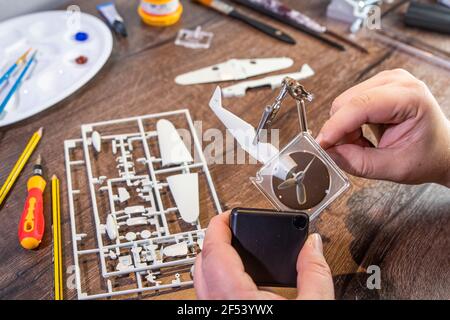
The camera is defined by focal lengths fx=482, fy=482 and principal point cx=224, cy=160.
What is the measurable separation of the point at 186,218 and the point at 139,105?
0.28 m

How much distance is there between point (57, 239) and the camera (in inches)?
26.7

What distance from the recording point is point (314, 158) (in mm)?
668

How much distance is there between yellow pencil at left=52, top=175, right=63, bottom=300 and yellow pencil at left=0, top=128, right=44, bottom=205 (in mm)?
61

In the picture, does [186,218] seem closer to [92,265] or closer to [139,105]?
[92,265]

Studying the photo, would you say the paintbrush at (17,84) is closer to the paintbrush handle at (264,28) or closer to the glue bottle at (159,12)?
the glue bottle at (159,12)

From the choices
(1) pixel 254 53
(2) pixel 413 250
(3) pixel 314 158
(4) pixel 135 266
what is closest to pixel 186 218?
(4) pixel 135 266

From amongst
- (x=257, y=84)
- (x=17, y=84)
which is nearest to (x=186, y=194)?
(x=257, y=84)

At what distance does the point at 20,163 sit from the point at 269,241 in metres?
0.43

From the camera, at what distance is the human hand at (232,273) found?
1.80ft

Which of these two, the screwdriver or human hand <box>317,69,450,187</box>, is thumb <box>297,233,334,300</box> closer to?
human hand <box>317,69,450,187</box>

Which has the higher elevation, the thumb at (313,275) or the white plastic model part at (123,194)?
the thumb at (313,275)

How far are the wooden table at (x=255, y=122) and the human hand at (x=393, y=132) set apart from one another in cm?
7

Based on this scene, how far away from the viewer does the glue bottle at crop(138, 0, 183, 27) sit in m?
1.03

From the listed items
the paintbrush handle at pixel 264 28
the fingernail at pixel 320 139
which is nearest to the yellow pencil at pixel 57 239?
the fingernail at pixel 320 139
